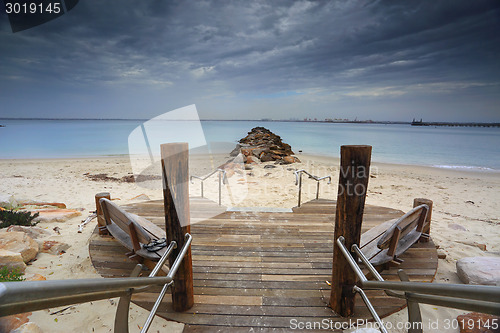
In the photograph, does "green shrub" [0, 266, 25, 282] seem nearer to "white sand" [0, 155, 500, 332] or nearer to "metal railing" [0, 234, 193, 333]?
"white sand" [0, 155, 500, 332]

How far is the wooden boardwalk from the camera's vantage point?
2.71 metres

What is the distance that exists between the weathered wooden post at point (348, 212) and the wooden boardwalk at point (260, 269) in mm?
231

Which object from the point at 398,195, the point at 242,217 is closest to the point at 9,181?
the point at 242,217

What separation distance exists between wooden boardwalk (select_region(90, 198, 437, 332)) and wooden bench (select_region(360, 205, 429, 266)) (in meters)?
0.41

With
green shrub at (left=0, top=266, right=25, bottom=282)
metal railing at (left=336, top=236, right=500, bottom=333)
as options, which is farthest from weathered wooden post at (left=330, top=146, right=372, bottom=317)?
green shrub at (left=0, top=266, right=25, bottom=282)

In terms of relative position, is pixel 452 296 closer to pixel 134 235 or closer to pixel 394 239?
pixel 394 239

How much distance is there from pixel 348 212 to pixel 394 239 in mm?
1079

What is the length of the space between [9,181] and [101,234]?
1034 centimetres

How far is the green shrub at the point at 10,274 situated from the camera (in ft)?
10.1

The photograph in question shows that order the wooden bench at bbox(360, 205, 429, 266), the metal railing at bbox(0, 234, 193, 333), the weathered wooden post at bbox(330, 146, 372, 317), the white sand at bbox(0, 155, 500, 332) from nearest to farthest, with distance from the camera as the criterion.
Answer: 1. the metal railing at bbox(0, 234, 193, 333)
2. the weathered wooden post at bbox(330, 146, 372, 317)
3. the white sand at bbox(0, 155, 500, 332)
4. the wooden bench at bbox(360, 205, 429, 266)

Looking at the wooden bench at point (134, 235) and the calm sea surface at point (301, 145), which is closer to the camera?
the wooden bench at point (134, 235)

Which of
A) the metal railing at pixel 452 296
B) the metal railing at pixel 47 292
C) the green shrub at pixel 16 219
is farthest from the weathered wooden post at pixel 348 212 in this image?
the green shrub at pixel 16 219

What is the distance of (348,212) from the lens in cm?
250

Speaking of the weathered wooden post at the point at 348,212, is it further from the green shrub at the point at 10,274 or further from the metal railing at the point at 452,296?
the green shrub at the point at 10,274
